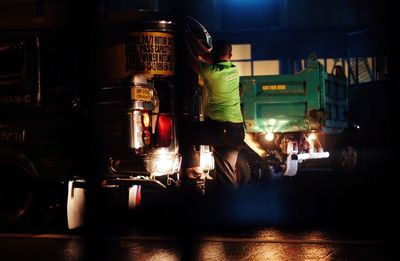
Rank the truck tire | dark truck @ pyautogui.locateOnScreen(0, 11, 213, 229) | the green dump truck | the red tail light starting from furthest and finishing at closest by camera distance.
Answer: the truck tire → the green dump truck → the red tail light → dark truck @ pyautogui.locateOnScreen(0, 11, 213, 229)

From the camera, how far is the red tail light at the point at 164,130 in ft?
25.9

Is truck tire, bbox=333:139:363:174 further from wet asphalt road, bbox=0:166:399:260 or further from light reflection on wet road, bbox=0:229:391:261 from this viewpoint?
light reflection on wet road, bbox=0:229:391:261

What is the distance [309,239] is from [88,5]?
3673 mm

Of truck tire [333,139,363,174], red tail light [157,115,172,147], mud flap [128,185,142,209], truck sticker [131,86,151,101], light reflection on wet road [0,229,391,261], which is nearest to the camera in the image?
light reflection on wet road [0,229,391,261]

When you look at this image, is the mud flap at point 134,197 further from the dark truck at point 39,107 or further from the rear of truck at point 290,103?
the rear of truck at point 290,103

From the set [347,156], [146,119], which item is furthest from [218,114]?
[347,156]

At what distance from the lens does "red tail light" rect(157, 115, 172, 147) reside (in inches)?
311

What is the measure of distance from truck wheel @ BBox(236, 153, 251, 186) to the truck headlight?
373 cm

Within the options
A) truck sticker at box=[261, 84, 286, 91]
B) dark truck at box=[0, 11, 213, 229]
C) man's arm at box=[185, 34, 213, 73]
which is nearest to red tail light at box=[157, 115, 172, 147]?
dark truck at box=[0, 11, 213, 229]

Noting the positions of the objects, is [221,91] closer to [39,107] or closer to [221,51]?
[221,51]

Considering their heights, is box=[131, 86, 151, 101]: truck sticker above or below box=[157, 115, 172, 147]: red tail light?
above

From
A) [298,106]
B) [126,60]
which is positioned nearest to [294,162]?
[298,106]

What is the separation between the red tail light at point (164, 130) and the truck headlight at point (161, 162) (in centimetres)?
12

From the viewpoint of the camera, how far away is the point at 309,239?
7.48 meters
